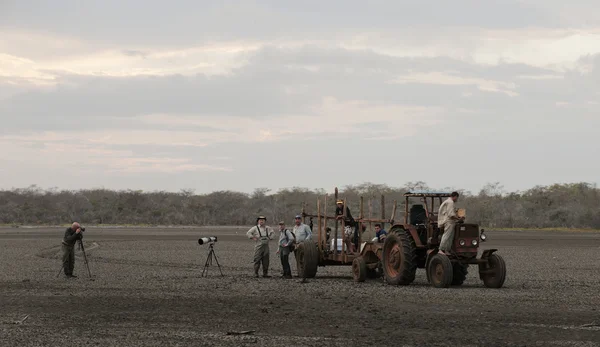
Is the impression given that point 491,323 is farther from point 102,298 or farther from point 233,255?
point 233,255

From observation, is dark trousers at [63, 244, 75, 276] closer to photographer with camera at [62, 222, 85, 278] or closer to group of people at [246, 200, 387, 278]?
photographer with camera at [62, 222, 85, 278]

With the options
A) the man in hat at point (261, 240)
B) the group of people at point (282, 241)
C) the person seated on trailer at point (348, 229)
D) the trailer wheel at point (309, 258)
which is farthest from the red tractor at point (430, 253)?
the man in hat at point (261, 240)

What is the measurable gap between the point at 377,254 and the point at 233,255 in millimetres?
15207

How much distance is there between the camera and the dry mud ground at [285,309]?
13.8m

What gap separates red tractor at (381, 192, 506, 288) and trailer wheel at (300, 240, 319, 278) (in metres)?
2.42

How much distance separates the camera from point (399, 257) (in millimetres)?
21609

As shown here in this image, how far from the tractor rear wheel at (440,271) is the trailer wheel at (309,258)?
3.75 meters

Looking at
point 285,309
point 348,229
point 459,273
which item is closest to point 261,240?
point 348,229

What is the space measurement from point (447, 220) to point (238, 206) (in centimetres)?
9178

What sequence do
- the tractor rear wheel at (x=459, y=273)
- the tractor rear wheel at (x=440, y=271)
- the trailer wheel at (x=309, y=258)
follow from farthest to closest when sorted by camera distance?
the trailer wheel at (x=309, y=258) < the tractor rear wheel at (x=459, y=273) < the tractor rear wheel at (x=440, y=271)

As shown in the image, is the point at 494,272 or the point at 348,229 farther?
the point at 348,229

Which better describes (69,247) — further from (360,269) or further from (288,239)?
(360,269)

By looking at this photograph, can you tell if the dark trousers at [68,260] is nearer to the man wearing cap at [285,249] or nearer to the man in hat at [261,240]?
the man in hat at [261,240]

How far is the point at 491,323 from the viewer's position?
50.2ft
